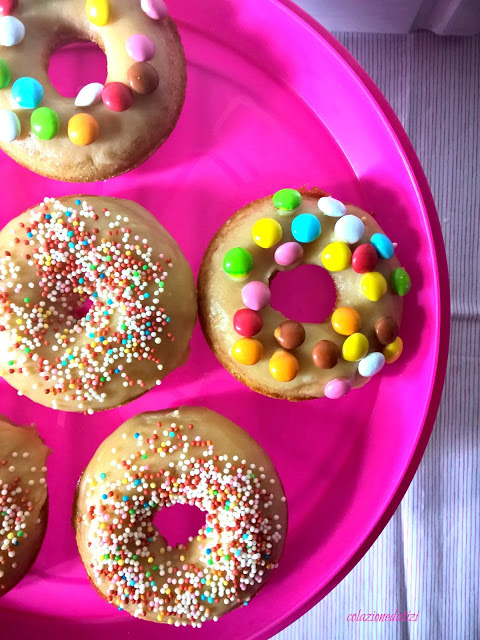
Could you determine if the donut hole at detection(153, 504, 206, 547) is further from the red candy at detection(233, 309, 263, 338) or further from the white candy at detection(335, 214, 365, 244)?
the white candy at detection(335, 214, 365, 244)

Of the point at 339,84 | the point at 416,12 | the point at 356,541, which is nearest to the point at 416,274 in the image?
the point at 339,84

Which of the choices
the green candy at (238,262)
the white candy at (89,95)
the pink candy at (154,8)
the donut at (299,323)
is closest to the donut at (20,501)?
the donut at (299,323)

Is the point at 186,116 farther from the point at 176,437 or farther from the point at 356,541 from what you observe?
the point at 356,541

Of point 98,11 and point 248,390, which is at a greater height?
point 98,11

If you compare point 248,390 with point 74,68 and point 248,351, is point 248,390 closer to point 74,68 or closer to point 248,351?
point 248,351

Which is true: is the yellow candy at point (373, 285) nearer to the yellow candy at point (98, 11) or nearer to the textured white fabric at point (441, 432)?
the textured white fabric at point (441, 432)

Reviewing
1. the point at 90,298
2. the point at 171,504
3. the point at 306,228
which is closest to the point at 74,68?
the point at 90,298
